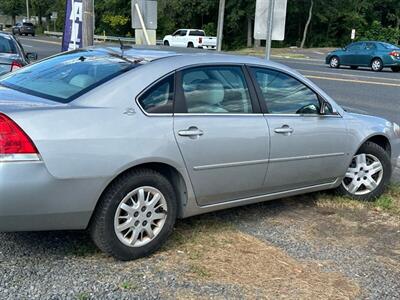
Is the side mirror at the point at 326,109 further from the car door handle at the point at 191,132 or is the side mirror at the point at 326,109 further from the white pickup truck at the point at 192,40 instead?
the white pickup truck at the point at 192,40

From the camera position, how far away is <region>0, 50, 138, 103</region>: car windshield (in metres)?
4.12

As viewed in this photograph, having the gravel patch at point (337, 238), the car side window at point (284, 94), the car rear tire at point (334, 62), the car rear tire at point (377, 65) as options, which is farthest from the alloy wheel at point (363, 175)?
the car rear tire at point (334, 62)

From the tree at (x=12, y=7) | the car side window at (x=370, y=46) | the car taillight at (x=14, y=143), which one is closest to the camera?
the car taillight at (x=14, y=143)

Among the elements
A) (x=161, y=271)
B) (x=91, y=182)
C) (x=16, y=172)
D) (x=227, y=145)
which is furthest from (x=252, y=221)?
(x=16, y=172)

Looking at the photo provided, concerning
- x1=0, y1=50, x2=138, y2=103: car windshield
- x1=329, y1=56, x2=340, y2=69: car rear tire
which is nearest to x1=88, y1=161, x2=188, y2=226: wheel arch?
x1=0, y1=50, x2=138, y2=103: car windshield

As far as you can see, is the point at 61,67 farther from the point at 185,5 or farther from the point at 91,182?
the point at 185,5

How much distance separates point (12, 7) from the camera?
96875 mm

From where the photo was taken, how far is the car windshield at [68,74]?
4.12 m

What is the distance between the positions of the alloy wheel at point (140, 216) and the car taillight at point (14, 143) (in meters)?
0.75

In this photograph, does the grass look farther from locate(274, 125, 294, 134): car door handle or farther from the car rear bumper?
locate(274, 125, 294, 134): car door handle

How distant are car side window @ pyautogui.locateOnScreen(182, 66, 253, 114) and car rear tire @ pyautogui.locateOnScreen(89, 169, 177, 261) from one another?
2.21 ft

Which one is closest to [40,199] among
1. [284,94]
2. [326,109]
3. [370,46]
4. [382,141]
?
[284,94]

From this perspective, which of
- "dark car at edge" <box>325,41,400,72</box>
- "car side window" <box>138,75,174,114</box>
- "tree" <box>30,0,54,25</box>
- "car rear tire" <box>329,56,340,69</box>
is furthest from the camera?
"tree" <box>30,0,54,25</box>

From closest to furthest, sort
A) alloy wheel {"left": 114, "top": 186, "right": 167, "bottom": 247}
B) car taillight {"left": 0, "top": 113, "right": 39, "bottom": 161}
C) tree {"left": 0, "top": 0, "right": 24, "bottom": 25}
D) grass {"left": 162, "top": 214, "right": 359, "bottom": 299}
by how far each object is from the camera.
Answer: car taillight {"left": 0, "top": 113, "right": 39, "bottom": 161}
grass {"left": 162, "top": 214, "right": 359, "bottom": 299}
alloy wheel {"left": 114, "top": 186, "right": 167, "bottom": 247}
tree {"left": 0, "top": 0, "right": 24, "bottom": 25}
